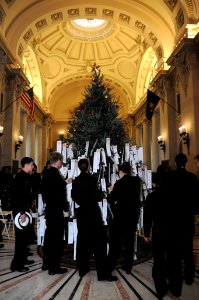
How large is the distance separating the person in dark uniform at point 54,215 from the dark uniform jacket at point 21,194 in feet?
0.92

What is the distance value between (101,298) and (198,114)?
875cm

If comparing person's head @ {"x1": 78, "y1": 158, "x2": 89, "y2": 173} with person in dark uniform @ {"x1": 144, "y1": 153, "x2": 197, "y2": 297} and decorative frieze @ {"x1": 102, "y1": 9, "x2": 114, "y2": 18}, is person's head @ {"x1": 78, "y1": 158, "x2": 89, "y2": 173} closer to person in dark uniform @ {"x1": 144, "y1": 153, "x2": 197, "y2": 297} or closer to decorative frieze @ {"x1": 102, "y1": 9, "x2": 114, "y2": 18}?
person in dark uniform @ {"x1": 144, "y1": 153, "x2": 197, "y2": 297}

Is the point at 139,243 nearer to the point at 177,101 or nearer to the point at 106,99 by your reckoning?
the point at 106,99

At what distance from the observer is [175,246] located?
3246 mm

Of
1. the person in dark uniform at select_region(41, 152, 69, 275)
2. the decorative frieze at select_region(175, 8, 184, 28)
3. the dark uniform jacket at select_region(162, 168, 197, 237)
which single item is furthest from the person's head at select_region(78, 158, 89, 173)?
the decorative frieze at select_region(175, 8, 184, 28)

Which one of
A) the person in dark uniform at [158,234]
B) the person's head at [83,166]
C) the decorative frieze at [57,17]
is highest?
the decorative frieze at [57,17]

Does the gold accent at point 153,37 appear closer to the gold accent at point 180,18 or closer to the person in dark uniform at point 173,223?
the gold accent at point 180,18

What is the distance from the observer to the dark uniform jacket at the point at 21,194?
4176 millimetres

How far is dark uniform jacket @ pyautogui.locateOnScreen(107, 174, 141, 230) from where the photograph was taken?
4.11 metres

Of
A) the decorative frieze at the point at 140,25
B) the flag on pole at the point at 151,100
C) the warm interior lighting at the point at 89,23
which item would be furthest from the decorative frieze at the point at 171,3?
the warm interior lighting at the point at 89,23

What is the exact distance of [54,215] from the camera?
409cm

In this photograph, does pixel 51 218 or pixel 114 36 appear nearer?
pixel 51 218

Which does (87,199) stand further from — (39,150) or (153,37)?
(39,150)

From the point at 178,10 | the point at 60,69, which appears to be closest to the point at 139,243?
the point at 178,10
